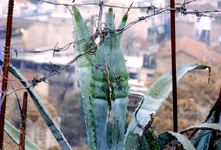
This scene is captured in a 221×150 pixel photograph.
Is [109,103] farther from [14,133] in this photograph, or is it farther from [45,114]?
[14,133]

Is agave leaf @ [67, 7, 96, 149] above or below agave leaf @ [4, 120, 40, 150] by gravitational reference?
above

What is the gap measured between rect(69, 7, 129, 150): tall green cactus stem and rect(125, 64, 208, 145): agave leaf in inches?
1.5

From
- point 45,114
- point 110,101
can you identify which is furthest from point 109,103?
point 45,114

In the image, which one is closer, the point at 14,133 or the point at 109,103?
the point at 109,103

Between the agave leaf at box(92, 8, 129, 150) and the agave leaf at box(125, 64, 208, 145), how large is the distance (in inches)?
1.5

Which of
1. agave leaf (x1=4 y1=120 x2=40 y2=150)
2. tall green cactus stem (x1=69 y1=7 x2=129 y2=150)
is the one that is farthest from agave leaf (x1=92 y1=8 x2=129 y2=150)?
agave leaf (x1=4 y1=120 x2=40 y2=150)

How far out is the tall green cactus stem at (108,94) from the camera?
634 millimetres

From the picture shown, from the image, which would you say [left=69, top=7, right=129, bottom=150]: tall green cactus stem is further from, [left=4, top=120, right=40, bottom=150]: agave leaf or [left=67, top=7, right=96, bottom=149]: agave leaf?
[left=4, top=120, right=40, bottom=150]: agave leaf

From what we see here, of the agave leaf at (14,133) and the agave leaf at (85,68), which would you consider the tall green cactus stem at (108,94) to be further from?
the agave leaf at (14,133)

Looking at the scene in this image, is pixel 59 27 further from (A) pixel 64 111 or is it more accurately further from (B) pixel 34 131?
(B) pixel 34 131

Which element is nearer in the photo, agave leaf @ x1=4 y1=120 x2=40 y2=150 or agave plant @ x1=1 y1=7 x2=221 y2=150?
agave plant @ x1=1 y1=7 x2=221 y2=150

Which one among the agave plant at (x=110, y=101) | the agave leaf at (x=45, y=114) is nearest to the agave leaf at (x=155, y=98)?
the agave plant at (x=110, y=101)

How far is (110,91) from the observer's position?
641mm

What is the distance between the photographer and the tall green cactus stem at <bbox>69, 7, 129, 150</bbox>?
0.63 m
